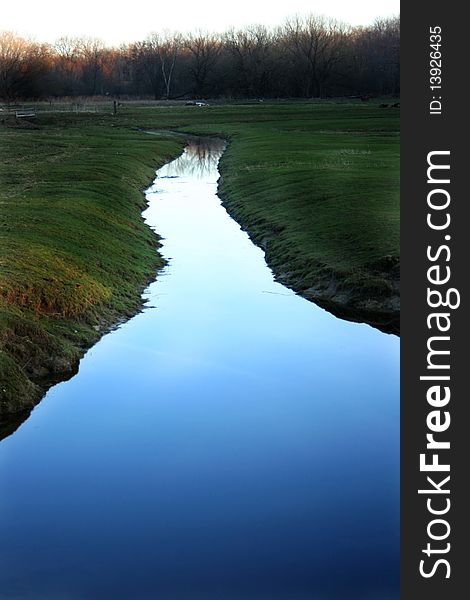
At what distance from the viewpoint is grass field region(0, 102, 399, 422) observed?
2050 centimetres

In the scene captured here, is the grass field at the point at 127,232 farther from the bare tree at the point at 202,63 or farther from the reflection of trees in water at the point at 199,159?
the bare tree at the point at 202,63

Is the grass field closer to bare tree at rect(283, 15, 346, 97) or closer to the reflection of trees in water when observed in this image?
the reflection of trees in water

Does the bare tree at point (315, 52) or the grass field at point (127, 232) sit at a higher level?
the bare tree at point (315, 52)

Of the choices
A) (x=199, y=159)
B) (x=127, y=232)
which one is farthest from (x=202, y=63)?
(x=127, y=232)

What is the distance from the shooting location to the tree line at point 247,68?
483ft

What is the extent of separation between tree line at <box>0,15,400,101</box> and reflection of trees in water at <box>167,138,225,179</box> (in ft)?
211

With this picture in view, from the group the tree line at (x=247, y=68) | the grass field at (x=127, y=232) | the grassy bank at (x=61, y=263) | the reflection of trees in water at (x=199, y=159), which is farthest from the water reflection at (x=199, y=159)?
the tree line at (x=247, y=68)

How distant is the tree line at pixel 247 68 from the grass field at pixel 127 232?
88.8 metres

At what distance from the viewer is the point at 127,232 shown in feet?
104

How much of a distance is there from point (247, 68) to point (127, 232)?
139m

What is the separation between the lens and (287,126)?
8500 centimetres

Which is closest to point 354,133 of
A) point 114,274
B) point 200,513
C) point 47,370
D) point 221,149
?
point 221,149

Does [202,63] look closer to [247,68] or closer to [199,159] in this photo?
[247,68]

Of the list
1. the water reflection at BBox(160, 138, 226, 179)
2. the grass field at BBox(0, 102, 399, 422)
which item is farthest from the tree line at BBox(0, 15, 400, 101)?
the grass field at BBox(0, 102, 399, 422)
